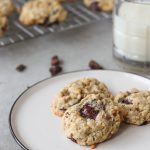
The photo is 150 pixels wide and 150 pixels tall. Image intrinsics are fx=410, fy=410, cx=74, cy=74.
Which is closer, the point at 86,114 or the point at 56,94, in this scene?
the point at 86,114

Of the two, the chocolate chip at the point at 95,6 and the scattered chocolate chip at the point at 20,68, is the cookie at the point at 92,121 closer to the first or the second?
the scattered chocolate chip at the point at 20,68

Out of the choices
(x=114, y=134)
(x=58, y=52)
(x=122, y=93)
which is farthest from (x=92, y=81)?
(x=58, y=52)

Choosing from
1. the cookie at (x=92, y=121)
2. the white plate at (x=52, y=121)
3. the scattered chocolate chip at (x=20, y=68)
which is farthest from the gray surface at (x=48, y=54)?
the cookie at (x=92, y=121)

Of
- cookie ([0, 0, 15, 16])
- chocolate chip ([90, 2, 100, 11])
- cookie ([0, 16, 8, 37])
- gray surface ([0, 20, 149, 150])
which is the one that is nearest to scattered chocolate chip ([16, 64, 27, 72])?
gray surface ([0, 20, 149, 150])

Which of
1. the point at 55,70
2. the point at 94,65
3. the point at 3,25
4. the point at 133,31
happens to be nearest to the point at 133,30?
the point at 133,31

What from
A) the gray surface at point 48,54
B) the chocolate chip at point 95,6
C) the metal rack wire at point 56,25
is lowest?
the gray surface at point 48,54

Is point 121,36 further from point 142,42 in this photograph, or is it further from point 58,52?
point 58,52

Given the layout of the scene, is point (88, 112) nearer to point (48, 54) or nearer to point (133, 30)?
point (133, 30)

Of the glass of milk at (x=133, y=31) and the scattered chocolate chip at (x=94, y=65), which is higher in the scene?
the glass of milk at (x=133, y=31)
